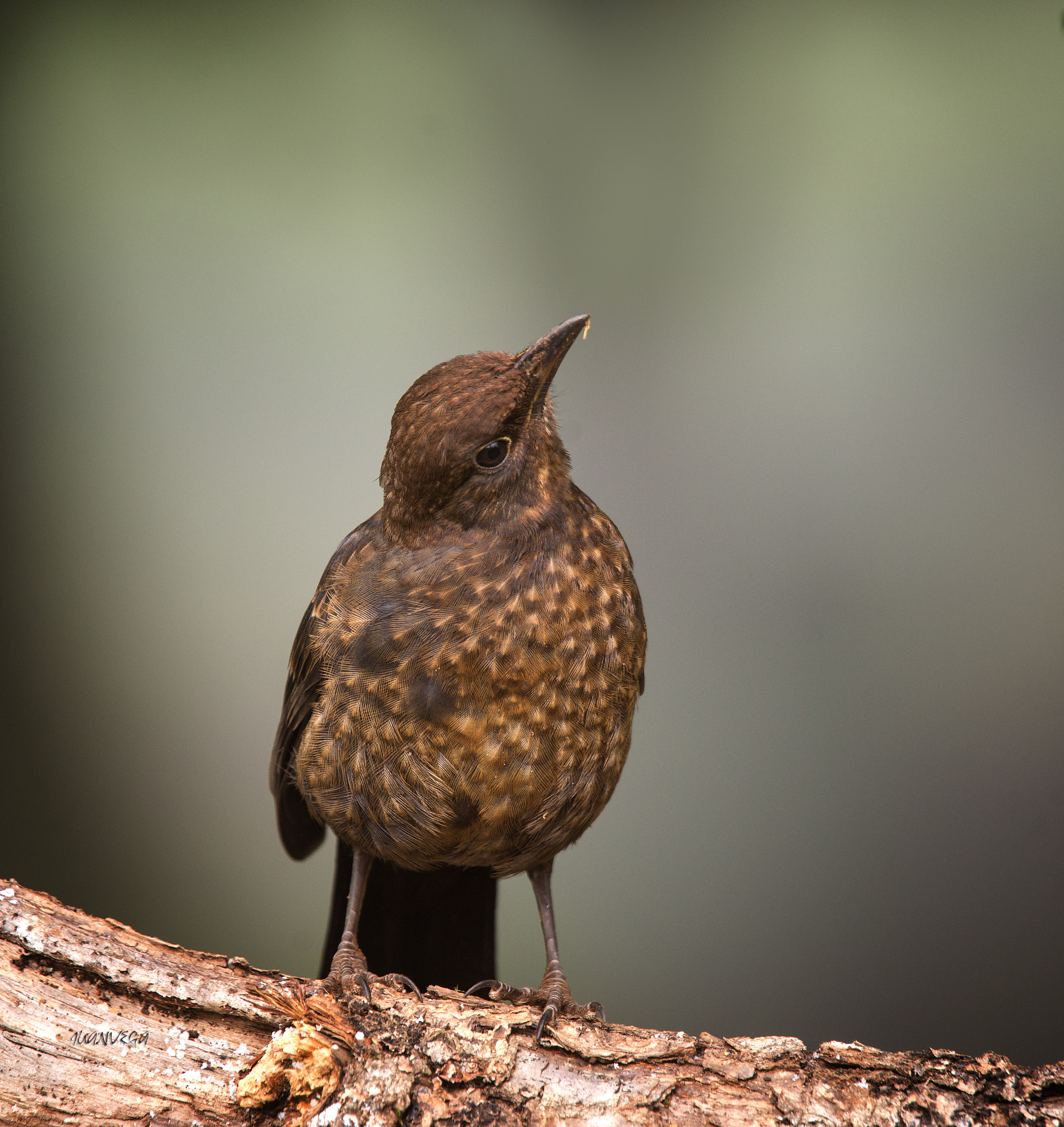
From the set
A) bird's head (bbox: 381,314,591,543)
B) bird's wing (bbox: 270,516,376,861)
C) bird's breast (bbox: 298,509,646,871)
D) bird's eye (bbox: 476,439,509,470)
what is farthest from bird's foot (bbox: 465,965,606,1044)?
bird's eye (bbox: 476,439,509,470)

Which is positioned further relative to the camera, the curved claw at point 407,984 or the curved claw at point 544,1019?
the curved claw at point 407,984

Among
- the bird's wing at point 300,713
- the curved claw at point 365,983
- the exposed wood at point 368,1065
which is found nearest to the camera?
the exposed wood at point 368,1065

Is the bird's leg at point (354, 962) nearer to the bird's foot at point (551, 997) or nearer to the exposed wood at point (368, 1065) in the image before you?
the exposed wood at point (368, 1065)

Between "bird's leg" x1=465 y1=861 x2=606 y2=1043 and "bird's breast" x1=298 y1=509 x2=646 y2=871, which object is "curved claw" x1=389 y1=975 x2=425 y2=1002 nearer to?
"bird's leg" x1=465 y1=861 x2=606 y2=1043

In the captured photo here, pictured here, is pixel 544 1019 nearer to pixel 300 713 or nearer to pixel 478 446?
pixel 300 713

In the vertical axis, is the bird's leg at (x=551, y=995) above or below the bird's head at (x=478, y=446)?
below

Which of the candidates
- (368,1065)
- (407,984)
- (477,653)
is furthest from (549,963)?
(477,653)

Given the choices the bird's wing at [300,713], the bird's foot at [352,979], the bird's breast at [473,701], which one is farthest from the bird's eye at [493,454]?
the bird's foot at [352,979]
